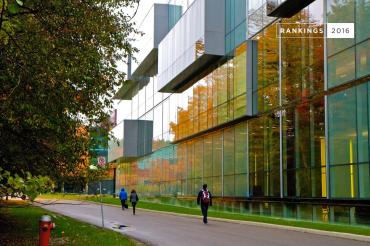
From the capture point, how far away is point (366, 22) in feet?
68.6

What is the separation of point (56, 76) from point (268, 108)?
20.0 meters

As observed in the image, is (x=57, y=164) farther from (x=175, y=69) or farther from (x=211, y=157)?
(x=175, y=69)

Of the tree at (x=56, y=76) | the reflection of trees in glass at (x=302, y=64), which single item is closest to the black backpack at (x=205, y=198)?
the reflection of trees in glass at (x=302, y=64)

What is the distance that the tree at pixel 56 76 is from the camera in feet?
29.2

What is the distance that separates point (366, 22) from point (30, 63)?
50.4 feet

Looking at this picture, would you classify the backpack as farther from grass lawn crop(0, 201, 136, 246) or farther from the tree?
the tree

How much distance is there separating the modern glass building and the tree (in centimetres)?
127

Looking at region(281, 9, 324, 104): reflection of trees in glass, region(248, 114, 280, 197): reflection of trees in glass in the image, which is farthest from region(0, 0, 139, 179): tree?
region(248, 114, 280, 197): reflection of trees in glass

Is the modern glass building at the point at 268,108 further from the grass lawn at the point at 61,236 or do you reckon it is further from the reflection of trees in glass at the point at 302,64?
the grass lawn at the point at 61,236

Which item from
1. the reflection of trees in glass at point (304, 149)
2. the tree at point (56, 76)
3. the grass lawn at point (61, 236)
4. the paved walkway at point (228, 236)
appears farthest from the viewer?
the reflection of trees in glass at point (304, 149)

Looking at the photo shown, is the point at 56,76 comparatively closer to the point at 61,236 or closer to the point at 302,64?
the point at 61,236

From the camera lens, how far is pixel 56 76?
9.65m

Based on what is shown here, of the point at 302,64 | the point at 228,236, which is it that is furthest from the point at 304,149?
the point at 228,236

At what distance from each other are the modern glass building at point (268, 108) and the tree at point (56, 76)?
1.27 metres
